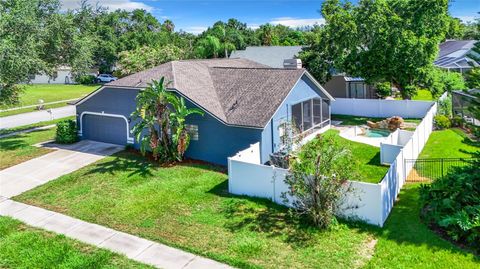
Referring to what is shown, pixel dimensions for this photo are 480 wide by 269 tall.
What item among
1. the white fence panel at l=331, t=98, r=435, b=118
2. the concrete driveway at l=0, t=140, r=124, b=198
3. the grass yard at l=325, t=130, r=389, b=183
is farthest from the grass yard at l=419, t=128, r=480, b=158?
the concrete driveway at l=0, t=140, r=124, b=198

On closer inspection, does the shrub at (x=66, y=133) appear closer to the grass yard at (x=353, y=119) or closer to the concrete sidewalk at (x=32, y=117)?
the concrete sidewalk at (x=32, y=117)

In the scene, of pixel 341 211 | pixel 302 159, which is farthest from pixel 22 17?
pixel 341 211

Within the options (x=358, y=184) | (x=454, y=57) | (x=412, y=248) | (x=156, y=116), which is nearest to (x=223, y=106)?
(x=156, y=116)

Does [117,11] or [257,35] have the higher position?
A: [117,11]

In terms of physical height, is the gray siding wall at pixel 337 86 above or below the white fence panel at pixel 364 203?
above

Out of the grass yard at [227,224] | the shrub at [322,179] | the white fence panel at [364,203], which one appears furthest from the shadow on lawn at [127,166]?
the white fence panel at [364,203]

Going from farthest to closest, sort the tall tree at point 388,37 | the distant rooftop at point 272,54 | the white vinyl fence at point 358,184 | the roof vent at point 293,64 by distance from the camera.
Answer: the distant rooftop at point 272,54 → the tall tree at point 388,37 → the roof vent at point 293,64 → the white vinyl fence at point 358,184

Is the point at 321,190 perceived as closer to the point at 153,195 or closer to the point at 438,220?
the point at 438,220

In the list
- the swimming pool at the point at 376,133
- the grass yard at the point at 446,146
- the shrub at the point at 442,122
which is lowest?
the grass yard at the point at 446,146
